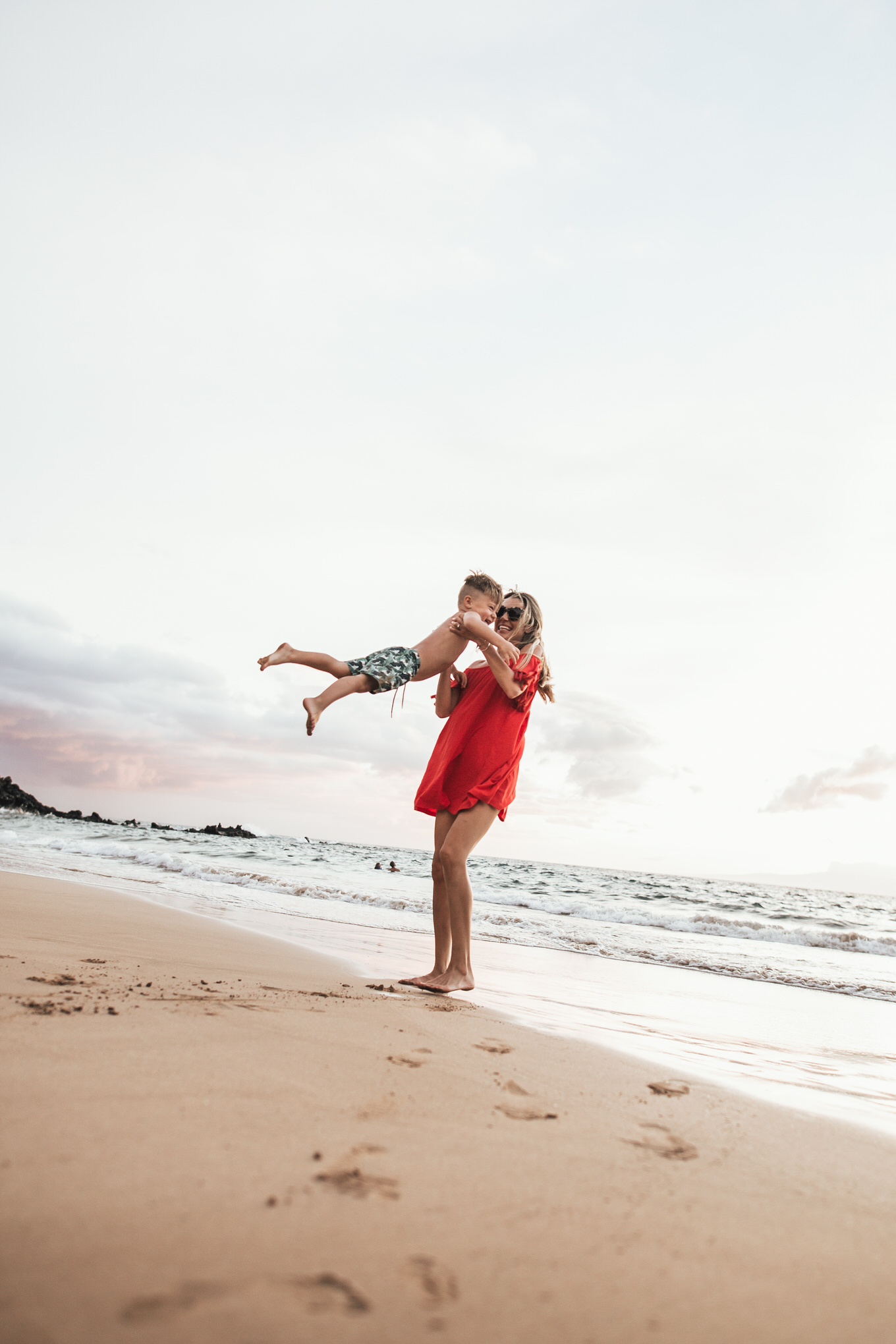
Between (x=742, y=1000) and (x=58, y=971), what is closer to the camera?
(x=58, y=971)

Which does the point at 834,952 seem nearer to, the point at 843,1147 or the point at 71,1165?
the point at 843,1147

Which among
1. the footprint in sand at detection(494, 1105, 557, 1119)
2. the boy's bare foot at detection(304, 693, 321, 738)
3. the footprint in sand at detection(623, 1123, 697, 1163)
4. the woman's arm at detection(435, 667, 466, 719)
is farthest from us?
the woman's arm at detection(435, 667, 466, 719)

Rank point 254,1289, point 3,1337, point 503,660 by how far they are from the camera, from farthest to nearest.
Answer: point 503,660
point 254,1289
point 3,1337

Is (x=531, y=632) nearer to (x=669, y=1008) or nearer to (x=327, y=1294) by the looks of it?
(x=669, y=1008)

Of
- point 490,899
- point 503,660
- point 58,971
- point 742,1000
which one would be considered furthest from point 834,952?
point 58,971

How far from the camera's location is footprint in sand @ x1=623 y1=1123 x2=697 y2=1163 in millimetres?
1777

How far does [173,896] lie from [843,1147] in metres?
8.61

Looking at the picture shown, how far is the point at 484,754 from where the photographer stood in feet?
14.2

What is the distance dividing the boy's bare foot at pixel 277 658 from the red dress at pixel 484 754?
43.0 inches

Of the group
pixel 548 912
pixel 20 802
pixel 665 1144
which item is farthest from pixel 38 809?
pixel 665 1144

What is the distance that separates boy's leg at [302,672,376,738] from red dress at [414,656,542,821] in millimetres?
652

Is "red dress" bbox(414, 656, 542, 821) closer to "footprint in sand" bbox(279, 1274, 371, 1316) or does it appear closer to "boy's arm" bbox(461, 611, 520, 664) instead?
"boy's arm" bbox(461, 611, 520, 664)

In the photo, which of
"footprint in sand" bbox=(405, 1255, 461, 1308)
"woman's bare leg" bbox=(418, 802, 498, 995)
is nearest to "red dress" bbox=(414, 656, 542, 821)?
"woman's bare leg" bbox=(418, 802, 498, 995)

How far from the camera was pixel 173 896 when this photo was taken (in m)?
9.29
